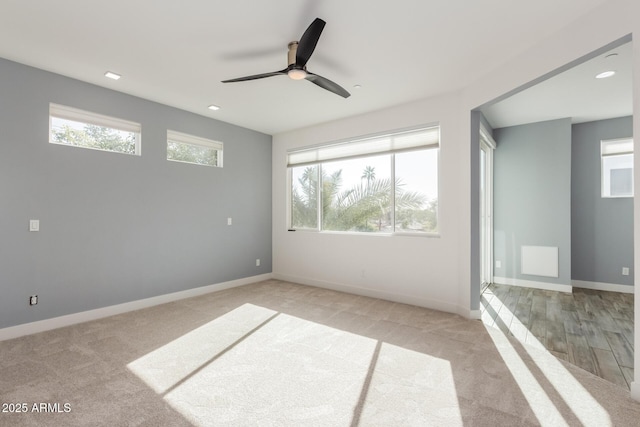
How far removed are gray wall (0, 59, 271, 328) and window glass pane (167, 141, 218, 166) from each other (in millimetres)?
140

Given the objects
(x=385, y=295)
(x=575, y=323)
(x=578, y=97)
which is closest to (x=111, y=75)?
(x=385, y=295)

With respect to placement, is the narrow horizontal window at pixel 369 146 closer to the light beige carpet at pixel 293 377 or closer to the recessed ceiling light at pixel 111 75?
the light beige carpet at pixel 293 377

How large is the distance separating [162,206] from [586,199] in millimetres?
6740

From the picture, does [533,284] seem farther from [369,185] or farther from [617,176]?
[369,185]

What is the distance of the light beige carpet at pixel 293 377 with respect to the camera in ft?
6.08

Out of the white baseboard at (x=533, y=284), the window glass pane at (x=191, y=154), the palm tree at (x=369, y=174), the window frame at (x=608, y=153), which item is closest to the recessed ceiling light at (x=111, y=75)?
the window glass pane at (x=191, y=154)

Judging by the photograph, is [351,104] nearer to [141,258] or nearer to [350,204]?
[350,204]

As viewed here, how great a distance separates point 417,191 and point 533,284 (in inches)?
110

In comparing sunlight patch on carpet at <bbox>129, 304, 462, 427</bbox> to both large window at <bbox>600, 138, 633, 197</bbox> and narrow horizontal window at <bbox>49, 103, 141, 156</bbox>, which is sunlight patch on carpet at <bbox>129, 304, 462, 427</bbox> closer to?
narrow horizontal window at <bbox>49, 103, 141, 156</bbox>

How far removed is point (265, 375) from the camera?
2.31 m

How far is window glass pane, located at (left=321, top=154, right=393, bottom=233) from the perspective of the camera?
14.8 feet

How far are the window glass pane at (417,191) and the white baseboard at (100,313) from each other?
3.01m

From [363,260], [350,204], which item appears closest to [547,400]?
[363,260]

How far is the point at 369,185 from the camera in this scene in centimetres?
468
